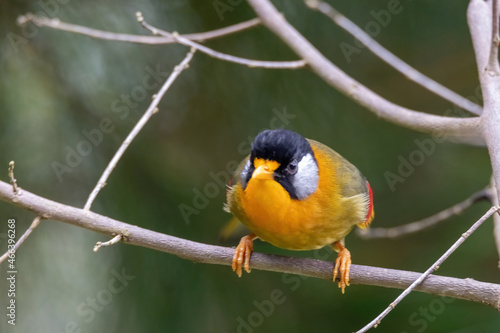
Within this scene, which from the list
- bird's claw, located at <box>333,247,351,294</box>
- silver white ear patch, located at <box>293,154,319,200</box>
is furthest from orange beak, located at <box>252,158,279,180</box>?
bird's claw, located at <box>333,247,351,294</box>

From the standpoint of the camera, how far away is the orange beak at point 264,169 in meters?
2.11

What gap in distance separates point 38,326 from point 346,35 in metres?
2.01

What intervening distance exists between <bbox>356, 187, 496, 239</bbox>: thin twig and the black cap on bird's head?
62 cm

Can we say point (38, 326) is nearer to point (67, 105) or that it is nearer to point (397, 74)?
point (67, 105)

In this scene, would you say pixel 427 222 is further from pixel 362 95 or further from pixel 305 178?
pixel 305 178

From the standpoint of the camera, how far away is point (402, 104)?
10.7 feet

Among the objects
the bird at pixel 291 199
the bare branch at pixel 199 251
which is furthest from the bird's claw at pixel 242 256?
the bare branch at pixel 199 251

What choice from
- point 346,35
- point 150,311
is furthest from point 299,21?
point 150,311

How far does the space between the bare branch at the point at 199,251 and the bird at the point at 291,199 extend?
0.59 feet

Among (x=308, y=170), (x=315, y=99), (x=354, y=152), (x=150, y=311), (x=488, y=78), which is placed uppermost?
(x=315, y=99)

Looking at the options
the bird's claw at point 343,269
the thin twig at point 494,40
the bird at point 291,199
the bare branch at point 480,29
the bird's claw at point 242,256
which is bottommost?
the bird's claw at point 343,269

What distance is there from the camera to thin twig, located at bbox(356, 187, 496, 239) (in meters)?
2.61

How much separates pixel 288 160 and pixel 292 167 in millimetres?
43

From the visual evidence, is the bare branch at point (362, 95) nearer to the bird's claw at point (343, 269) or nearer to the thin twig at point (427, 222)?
the thin twig at point (427, 222)
